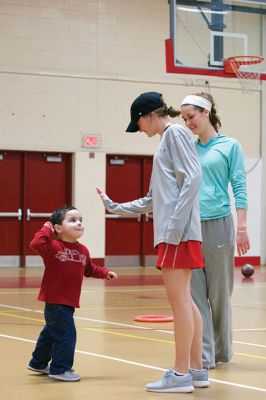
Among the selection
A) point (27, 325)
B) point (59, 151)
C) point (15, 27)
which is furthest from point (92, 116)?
point (27, 325)

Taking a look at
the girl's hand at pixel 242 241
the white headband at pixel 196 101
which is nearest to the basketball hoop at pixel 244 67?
the white headband at pixel 196 101

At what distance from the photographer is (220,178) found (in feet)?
22.7

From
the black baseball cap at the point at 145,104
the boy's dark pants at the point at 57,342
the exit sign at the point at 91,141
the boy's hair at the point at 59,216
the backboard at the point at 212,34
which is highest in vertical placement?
the backboard at the point at 212,34

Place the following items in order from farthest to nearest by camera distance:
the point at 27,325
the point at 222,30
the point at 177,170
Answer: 1. the point at 222,30
2. the point at 27,325
3. the point at 177,170

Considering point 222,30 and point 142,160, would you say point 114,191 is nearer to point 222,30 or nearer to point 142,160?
point 142,160

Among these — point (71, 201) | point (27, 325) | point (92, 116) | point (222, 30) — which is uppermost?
point (222, 30)

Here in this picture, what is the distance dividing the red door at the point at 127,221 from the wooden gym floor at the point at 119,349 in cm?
721

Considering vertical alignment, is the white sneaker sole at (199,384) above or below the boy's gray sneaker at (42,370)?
above

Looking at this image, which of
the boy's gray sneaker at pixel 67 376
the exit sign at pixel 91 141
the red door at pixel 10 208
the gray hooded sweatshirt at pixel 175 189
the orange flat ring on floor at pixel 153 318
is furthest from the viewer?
the exit sign at pixel 91 141

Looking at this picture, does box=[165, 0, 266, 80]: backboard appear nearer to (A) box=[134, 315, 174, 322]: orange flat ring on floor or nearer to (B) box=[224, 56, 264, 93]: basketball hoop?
(B) box=[224, 56, 264, 93]: basketball hoop

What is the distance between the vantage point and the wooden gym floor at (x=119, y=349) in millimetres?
5715

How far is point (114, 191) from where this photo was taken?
21875 mm

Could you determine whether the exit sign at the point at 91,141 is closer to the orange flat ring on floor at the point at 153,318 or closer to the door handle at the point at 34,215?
the door handle at the point at 34,215

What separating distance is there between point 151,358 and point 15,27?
1438cm
